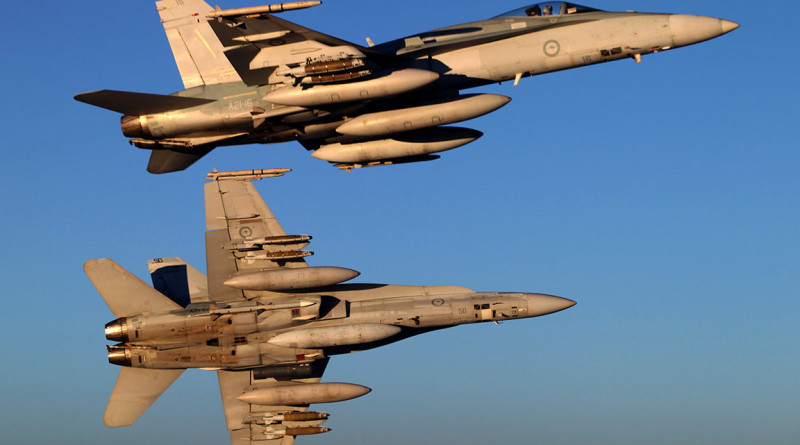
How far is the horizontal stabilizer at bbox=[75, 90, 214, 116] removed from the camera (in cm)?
3122

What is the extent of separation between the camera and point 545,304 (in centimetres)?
3541

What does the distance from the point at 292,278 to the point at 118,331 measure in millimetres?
6141

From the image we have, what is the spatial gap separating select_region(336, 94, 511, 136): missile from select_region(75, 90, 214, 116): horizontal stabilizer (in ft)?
15.7

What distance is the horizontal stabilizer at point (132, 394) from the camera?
35.6 m

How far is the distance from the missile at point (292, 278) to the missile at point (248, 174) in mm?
4033

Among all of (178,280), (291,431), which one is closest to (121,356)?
(178,280)

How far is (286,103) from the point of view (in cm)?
3102

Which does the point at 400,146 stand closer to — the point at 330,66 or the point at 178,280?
the point at 330,66

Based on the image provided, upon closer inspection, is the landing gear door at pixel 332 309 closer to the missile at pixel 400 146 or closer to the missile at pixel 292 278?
the missile at pixel 292 278

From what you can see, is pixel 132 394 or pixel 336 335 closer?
pixel 336 335

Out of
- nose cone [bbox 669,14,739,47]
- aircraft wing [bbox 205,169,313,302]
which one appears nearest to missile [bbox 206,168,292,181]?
aircraft wing [bbox 205,169,313,302]

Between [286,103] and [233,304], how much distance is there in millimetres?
7724

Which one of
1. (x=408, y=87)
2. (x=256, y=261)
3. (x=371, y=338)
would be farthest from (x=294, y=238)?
(x=408, y=87)

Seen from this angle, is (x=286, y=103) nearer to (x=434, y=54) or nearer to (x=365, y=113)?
(x=365, y=113)
